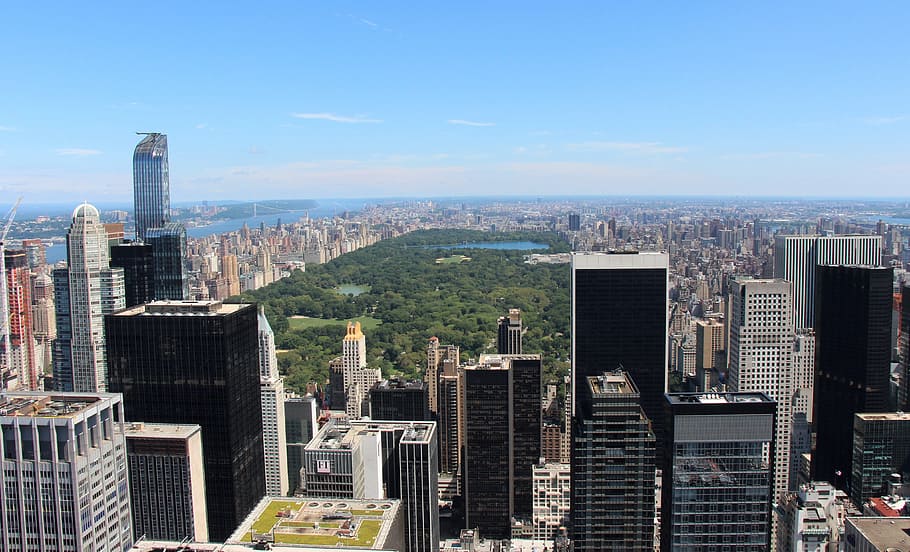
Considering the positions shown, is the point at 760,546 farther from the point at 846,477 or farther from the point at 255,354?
the point at 255,354

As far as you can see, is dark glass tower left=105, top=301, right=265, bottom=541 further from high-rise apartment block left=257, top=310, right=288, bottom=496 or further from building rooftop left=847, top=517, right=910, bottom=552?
building rooftop left=847, top=517, right=910, bottom=552

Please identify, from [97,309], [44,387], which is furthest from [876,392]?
[44,387]

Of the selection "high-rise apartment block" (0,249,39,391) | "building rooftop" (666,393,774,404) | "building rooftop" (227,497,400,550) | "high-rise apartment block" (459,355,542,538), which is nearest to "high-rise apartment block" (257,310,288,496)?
"high-rise apartment block" (459,355,542,538)

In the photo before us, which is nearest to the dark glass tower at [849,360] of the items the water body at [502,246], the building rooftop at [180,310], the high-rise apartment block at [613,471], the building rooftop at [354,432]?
the high-rise apartment block at [613,471]

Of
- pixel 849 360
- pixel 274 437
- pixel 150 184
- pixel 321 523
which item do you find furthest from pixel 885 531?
pixel 150 184

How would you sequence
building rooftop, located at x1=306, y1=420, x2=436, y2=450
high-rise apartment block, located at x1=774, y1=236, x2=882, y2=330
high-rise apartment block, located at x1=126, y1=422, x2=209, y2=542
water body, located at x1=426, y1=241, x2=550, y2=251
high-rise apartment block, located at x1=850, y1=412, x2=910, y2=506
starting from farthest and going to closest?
water body, located at x1=426, y1=241, x2=550, y2=251 → high-rise apartment block, located at x1=774, y1=236, x2=882, y2=330 → high-rise apartment block, located at x1=850, y1=412, x2=910, y2=506 → building rooftop, located at x1=306, y1=420, x2=436, y2=450 → high-rise apartment block, located at x1=126, y1=422, x2=209, y2=542
